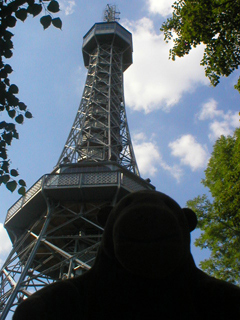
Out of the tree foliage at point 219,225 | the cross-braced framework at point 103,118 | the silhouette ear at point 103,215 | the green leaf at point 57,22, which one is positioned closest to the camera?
the silhouette ear at point 103,215

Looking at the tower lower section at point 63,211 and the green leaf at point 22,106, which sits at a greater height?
the tower lower section at point 63,211

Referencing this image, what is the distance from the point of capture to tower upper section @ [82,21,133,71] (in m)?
40.6

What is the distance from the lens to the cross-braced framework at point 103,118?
87.4 ft

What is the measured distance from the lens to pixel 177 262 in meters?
2.49

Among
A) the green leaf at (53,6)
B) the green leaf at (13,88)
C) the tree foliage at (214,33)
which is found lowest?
the green leaf at (13,88)

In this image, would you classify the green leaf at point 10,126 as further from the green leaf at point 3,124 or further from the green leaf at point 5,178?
the green leaf at point 5,178

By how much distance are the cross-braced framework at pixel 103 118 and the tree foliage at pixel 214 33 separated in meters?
15.0

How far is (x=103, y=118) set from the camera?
32.1m

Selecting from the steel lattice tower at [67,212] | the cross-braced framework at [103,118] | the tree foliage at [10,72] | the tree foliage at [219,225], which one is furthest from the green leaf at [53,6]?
the cross-braced framework at [103,118]

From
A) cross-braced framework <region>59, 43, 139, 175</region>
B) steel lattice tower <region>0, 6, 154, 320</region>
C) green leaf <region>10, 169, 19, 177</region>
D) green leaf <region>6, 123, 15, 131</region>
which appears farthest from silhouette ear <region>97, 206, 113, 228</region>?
cross-braced framework <region>59, 43, 139, 175</region>

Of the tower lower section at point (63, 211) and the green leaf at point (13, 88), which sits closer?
the green leaf at point (13, 88)

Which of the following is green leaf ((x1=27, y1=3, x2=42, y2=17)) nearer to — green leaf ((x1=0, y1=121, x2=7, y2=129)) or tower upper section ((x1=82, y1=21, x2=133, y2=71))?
green leaf ((x1=0, y1=121, x2=7, y2=129))

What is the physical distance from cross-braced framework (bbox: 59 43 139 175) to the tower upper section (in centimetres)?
64

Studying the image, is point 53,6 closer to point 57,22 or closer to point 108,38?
point 57,22
